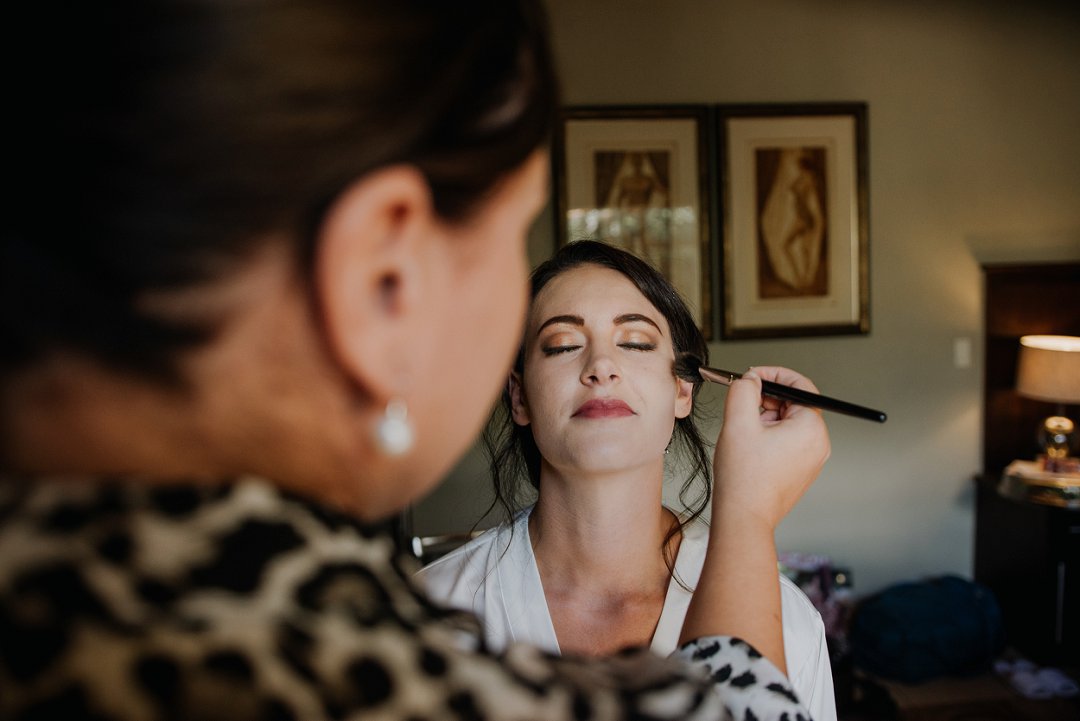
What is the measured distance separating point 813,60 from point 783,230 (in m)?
0.70

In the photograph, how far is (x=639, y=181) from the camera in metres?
3.24

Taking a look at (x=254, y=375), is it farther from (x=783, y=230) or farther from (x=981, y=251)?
(x=981, y=251)

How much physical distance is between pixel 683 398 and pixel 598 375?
0.30 metres

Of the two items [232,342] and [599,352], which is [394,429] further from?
[599,352]

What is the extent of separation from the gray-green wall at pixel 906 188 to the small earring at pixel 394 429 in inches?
113

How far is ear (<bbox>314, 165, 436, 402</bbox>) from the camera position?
1.21 ft

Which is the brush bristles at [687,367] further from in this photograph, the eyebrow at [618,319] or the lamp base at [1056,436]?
the lamp base at [1056,436]

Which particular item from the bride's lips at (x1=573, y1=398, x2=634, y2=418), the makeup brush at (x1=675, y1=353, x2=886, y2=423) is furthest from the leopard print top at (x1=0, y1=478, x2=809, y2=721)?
the bride's lips at (x1=573, y1=398, x2=634, y2=418)

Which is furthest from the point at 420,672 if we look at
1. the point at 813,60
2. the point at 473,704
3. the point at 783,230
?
the point at 813,60

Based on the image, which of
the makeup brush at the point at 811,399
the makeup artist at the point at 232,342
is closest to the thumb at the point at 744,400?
the makeup brush at the point at 811,399

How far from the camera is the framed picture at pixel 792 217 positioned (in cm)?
329

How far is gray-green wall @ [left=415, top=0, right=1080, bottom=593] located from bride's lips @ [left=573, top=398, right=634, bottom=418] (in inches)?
78.0

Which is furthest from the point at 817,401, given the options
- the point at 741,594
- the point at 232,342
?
the point at 232,342

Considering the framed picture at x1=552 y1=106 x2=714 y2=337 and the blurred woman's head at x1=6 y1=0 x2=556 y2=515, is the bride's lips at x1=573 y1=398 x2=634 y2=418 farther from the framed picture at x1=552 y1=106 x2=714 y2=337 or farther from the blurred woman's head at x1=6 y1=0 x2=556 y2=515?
the framed picture at x1=552 y1=106 x2=714 y2=337
